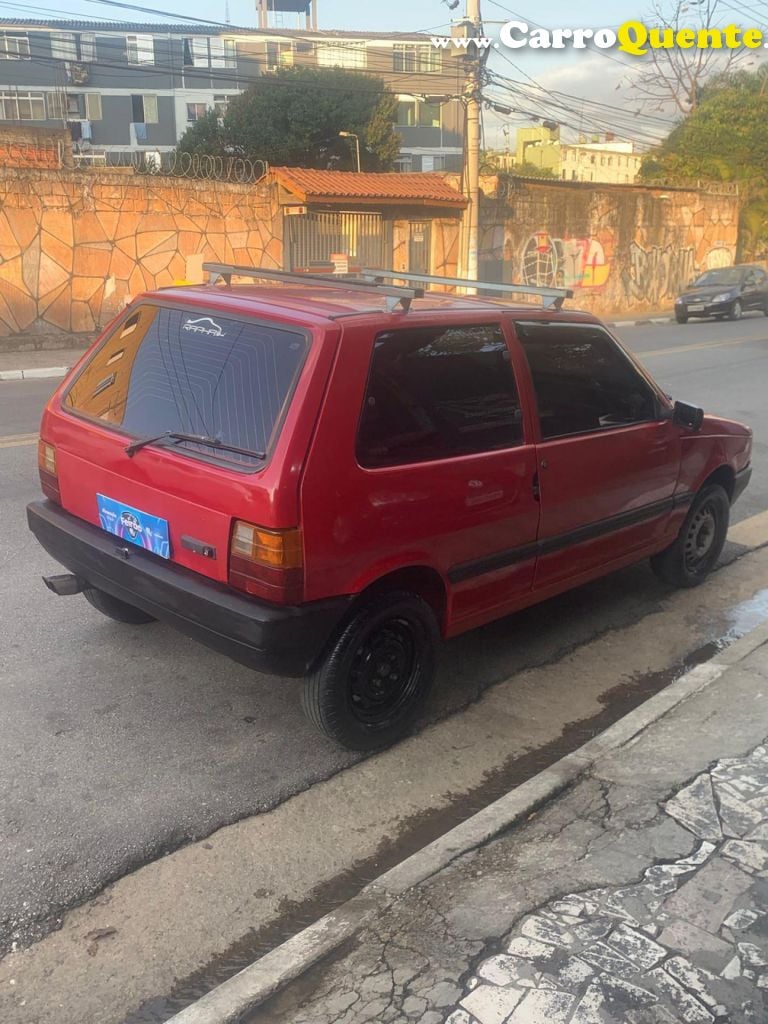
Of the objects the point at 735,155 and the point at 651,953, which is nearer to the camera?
the point at 651,953

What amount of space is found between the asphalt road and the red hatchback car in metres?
0.30

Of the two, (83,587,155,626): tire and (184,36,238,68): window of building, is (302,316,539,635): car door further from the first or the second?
(184,36,238,68): window of building

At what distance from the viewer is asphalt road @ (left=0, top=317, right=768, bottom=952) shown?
Result: 2.96 meters

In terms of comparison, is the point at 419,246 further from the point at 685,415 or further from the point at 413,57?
the point at 413,57

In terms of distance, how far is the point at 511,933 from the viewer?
2.55 meters

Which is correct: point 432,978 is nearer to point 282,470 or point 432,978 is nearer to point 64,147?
point 282,470

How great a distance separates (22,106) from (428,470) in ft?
198

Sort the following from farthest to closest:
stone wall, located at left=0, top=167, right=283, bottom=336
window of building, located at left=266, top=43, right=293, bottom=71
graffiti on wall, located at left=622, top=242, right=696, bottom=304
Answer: window of building, located at left=266, top=43, right=293, bottom=71, graffiti on wall, located at left=622, top=242, right=696, bottom=304, stone wall, located at left=0, top=167, right=283, bottom=336

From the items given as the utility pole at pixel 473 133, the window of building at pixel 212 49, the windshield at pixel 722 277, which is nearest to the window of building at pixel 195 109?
the window of building at pixel 212 49

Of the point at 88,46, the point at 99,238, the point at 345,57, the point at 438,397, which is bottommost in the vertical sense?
the point at 438,397

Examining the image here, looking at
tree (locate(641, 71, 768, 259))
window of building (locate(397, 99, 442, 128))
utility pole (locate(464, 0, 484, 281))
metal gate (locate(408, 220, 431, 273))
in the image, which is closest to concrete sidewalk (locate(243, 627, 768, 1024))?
utility pole (locate(464, 0, 484, 281))

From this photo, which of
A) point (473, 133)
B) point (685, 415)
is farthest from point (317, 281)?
point (473, 133)

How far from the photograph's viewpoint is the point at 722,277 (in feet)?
82.5

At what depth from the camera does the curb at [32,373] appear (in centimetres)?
1360
